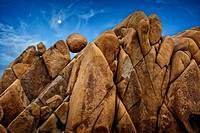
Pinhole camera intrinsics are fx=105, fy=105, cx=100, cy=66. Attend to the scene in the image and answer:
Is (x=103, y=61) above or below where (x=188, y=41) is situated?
above

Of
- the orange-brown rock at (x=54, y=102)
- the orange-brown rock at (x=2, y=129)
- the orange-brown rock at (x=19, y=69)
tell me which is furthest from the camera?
the orange-brown rock at (x=19, y=69)

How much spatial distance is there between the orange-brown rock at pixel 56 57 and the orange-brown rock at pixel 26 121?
394 centimetres

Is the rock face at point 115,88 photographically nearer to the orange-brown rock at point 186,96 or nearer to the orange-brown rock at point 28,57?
the orange-brown rock at point 186,96

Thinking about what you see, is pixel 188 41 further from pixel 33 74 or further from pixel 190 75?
pixel 33 74

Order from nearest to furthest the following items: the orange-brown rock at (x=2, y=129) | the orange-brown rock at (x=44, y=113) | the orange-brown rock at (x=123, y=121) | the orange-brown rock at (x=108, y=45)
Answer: the orange-brown rock at (x=2, y=129) → the orange-brown rock at (x=123, y=121) → the orange-brown rock at (x=44, y=113) → the orange-brown rock at (x=108, y=45)

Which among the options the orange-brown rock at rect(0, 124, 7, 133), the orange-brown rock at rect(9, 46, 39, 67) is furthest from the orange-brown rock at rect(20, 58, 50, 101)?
the orange-brown rock at rect(0, 124, 7, 133)

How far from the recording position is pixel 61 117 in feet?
30.2

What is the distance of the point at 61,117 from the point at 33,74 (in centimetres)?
634

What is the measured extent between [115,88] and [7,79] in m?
12.2

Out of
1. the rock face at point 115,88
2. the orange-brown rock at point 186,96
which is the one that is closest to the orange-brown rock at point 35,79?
the rock face at point 115,88

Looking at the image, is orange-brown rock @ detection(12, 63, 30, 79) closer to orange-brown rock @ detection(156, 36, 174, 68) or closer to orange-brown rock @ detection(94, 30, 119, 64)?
orange-brown rock @ detection(94, 30, 119, 64)

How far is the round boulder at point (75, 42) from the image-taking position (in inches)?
551

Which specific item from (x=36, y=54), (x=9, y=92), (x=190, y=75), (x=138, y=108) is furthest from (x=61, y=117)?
(x=190, y=75)

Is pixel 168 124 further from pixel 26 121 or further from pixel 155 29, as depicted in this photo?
pixel 26 121
